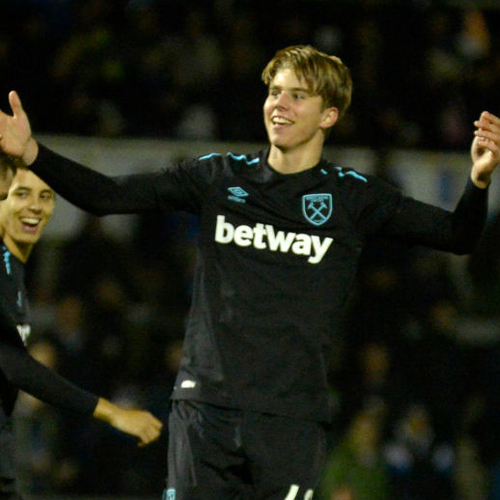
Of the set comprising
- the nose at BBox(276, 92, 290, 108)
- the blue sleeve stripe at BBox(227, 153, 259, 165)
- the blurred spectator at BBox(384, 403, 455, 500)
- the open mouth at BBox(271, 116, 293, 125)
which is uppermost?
the nose at BBox(276, 92, 290, 108)

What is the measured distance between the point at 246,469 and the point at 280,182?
0.97 m

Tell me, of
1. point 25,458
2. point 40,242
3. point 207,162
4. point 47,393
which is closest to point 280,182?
point 207,162

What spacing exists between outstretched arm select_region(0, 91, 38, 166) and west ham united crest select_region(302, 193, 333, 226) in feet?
3.05

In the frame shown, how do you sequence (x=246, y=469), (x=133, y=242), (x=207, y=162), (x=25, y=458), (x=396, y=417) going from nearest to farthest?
(x=246, y=469) < (x=207, y=162) < (x=25, y=458) < (x=396, y=417) < (x=133, y=242)

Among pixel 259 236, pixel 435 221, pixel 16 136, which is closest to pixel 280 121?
pixel 259 236

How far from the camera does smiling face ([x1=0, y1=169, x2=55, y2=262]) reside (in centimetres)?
461

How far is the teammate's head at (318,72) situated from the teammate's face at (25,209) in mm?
1126

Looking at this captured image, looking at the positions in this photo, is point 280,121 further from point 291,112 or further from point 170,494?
point 170,494

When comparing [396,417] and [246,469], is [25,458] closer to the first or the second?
[396,417]

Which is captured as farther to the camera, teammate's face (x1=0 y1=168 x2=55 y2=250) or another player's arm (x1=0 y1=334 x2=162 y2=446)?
teammate's face (x1=0 y1=168 x2=55 y2=250)

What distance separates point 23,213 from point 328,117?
130 centimetres

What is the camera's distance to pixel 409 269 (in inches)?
338

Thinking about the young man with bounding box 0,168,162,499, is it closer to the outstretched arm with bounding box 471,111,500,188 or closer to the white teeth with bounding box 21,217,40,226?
the white teeth with bounding box 21,217,40,226

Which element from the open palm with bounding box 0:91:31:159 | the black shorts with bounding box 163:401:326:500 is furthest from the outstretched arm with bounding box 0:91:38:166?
the black shorts with bounding box 163:401:326:500
